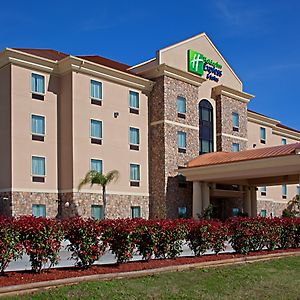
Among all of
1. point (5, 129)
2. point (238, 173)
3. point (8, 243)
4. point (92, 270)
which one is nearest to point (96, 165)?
point (5, 129)

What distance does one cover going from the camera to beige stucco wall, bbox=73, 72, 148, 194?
31578 millimetres

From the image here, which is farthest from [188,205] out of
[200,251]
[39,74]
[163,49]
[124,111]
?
[200,251]

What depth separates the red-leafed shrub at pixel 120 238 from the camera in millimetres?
12077

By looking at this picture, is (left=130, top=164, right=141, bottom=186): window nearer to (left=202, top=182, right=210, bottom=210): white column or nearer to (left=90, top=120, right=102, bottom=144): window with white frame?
(left=90, top=120, right=102, bottom=144): window with white frame

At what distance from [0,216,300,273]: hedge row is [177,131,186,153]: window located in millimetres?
19615

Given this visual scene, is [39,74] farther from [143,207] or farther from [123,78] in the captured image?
[143,207]

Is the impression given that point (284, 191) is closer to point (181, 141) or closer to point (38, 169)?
point (181, 141)

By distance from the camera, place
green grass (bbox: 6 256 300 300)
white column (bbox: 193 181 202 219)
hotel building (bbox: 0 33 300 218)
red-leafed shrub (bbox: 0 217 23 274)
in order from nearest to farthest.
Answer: green grass (bbox: 6 256 300 300), red-leafed shrub (bbox: 0 217 23 274), hotel building (bbox: 0 33 300 218), white column (bbox: 193 181 202 219)

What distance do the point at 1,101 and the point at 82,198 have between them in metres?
7.59

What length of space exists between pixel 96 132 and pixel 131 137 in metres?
3.22

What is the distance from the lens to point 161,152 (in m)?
35.6

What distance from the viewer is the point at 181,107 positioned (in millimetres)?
37156

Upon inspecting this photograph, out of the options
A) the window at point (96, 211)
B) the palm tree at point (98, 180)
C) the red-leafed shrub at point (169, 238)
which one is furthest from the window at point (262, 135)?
the red-leafed shrub at point (169, 238)

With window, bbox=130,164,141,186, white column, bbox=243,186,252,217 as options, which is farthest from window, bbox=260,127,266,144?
window, bbox=130,164,141,186
